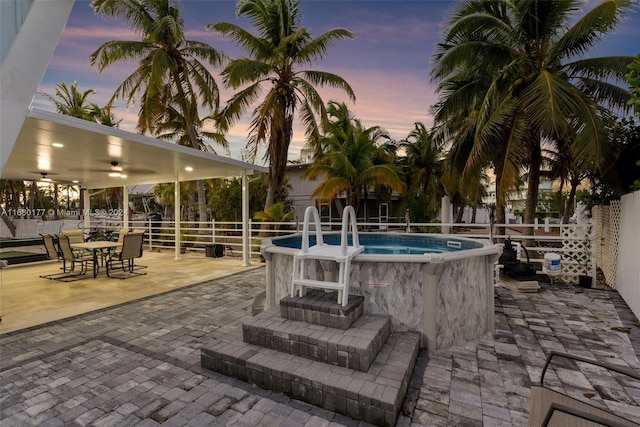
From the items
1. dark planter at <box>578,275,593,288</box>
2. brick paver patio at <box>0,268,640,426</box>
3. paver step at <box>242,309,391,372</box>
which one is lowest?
brick paver patio at <box>0,268,640,426</box>

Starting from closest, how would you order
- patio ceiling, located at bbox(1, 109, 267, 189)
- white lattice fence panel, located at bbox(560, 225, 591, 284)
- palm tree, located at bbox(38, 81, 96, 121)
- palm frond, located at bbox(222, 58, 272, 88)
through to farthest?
1. patio ceiling, located at bbox(1, 109, 267, 189)
2. white lattice fence panel, located at bbox(560, 225, 591, 284)
3. palm frond, located at bbox(222, 58, 272, 88)
4. palm tree, located at bbox(38, 81, 96, 121)

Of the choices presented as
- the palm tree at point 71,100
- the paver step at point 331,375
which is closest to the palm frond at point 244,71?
the paver step at point 331,375

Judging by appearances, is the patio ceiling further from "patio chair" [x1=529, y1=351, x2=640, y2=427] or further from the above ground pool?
"patio chair" [x1=529, y1=351, x2=640, y2=427]

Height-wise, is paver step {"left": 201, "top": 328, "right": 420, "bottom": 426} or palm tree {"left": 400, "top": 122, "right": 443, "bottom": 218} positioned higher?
palm tree {"left": 400, "top": 122, "right": 443, "bottom": 218}

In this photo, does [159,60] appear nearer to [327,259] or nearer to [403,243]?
[403,243]

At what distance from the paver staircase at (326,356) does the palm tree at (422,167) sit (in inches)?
675

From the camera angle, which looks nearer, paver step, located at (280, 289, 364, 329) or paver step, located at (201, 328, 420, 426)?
paver step, located at (201, 328, 420, 426)

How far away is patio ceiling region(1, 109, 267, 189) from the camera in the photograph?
16.6 ft

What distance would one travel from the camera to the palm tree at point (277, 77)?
10.7 m

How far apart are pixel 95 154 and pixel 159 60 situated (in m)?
5.88

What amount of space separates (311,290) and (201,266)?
6483mm

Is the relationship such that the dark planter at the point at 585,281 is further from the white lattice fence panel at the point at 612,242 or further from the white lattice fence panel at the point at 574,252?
the white lattice fence panel at the point at 612,242

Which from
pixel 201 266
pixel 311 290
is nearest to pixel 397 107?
pixel 201 266

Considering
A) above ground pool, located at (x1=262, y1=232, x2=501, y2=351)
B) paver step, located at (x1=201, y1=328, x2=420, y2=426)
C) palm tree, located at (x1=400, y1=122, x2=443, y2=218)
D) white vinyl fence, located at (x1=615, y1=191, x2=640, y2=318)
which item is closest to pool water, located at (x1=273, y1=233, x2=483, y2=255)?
above ground pool, located at (x1=262, y1=232, x2=501, y2=351)
